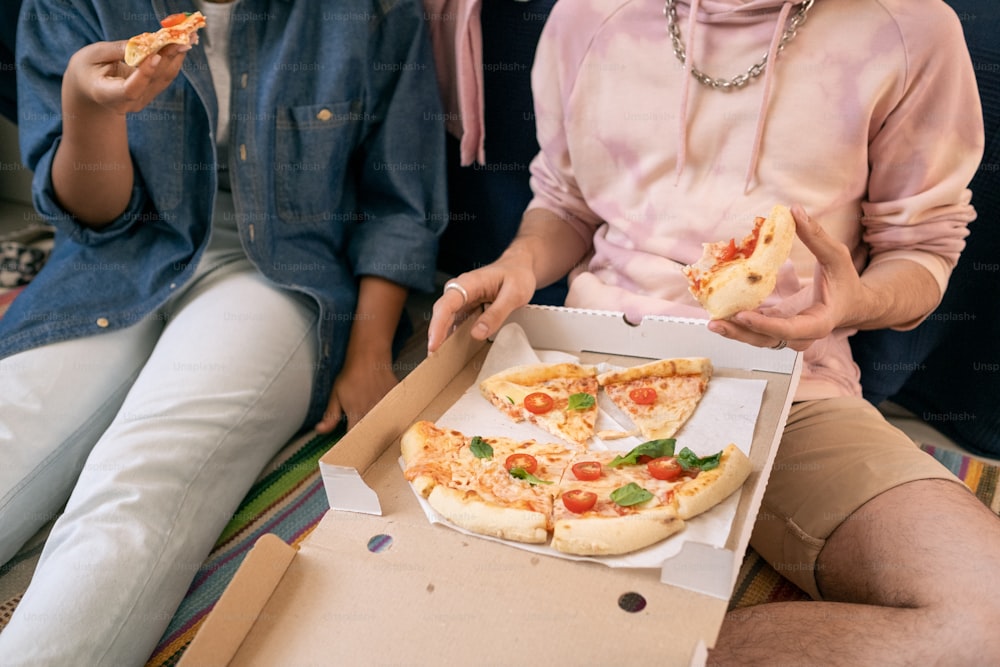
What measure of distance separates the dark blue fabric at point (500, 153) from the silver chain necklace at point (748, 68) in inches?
16.2

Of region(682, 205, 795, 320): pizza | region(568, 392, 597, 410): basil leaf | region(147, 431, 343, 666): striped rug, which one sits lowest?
region(147, 431, 343, 666): striped rug

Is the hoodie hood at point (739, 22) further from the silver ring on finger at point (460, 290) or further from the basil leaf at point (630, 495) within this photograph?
the basil leaf at point (630, 495)

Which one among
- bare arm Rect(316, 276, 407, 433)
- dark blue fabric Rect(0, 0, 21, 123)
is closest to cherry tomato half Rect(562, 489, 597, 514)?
bare arm Rect(316, 276, 407, 433)

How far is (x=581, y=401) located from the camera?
103 cm

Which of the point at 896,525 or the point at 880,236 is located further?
the point at 880,236

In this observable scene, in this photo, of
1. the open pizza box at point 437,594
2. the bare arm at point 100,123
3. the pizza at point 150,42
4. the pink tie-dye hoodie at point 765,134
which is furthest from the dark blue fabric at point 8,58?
the open pizza box at point 437,594

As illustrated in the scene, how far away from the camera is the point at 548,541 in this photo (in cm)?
83

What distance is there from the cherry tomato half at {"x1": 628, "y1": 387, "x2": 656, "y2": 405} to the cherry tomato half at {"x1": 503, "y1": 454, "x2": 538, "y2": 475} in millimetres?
169

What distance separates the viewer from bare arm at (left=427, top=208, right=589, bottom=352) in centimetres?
111

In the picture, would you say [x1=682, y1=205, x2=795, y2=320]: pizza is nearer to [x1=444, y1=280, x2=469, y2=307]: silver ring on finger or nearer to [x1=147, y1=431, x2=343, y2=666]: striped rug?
[x1=444, y1=280, x2=469, y2=307]: silver ring on finger

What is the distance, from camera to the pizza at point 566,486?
31.7 inches

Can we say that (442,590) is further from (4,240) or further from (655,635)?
(4,240)

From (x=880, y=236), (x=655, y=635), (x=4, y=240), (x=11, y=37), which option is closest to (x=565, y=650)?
(x=655, y=635)

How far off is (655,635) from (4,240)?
7.51 feet
